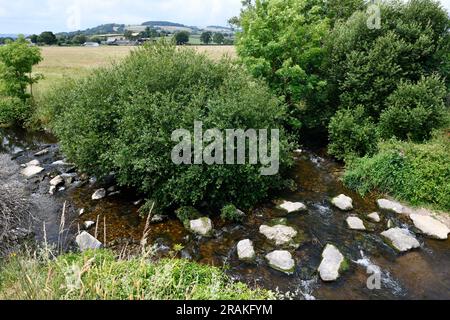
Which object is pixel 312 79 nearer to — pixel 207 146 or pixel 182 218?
pixel 207 146

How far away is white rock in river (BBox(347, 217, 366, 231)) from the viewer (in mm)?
12307

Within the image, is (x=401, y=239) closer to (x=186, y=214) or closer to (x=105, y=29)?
(x=186, y=214)

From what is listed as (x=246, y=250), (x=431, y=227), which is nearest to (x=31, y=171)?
(x=246, y=250)

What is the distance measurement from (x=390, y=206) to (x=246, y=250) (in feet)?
23.1

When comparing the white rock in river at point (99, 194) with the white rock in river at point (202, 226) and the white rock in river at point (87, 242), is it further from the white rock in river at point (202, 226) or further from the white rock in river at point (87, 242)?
the white rock in river at point (202, 226)

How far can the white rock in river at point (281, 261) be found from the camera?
1020 cm

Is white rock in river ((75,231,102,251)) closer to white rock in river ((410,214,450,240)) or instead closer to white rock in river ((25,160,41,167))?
white rock in river ((25,160,41,167))

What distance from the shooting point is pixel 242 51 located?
1989 centimetres

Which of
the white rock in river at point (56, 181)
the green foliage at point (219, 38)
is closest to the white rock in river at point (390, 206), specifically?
the white rock in river at point (56, 181)

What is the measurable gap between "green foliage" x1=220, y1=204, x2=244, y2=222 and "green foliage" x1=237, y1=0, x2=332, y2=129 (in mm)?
7952

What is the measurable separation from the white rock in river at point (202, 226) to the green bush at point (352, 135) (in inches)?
362

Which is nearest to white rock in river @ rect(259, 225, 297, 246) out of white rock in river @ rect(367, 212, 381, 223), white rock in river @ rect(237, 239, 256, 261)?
white rock in river @ rect(237, 239, 256, 261)

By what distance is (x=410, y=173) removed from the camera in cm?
1413

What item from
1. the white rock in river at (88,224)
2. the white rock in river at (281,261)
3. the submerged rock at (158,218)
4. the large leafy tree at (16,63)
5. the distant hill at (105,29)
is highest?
the distant hill at (105,29)
